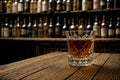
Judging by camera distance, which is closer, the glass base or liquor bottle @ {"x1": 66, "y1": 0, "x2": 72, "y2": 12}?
the glass base

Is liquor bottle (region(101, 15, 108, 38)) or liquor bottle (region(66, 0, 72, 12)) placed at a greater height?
liquor bottle (region(66, 0, 72, 12))

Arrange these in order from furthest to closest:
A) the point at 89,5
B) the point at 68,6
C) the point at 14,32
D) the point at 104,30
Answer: the point at 14,32, the point at 68,6, the point at 89,5, the point at 104,30

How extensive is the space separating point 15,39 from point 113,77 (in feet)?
7.88

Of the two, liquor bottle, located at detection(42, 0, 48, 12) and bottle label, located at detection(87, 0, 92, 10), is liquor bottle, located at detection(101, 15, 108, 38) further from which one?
liquor bottle, located at detection(42, 0, 48, 12)

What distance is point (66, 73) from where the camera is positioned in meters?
0.65

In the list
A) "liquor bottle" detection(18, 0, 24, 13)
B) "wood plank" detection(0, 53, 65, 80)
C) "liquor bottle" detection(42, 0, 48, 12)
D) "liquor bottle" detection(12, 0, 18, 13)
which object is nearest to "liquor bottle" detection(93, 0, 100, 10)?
"liquor bottle" detection(42, 0, 48, 12)

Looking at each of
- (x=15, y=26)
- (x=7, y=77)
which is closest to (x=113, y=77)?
(x=7, y=77)

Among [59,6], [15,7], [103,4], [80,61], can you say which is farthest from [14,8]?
[80,61]

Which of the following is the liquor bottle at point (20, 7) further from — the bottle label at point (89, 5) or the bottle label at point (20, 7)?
the bottle label at point (89, 5)

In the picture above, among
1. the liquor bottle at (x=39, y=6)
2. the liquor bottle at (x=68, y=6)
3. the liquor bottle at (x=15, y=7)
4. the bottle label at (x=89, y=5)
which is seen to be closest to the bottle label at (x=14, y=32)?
the liquor bottle at (x=15, y=7)

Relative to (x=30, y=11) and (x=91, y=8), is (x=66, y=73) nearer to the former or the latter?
(x=91, y=8)

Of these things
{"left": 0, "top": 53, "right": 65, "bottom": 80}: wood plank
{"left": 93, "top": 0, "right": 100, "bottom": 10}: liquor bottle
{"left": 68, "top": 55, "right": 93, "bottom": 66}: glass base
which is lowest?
{"left": 0, "top": 53, "right": 65, "bottom": 80}: wood plank

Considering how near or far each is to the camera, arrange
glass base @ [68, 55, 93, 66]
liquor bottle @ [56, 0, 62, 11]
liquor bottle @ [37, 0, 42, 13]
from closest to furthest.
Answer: glass base @ [68, 55, 93, 66] → liquor bottle @ [56, 0, 62, 11] → liquor bottle @ [37, 0, 42, 13]

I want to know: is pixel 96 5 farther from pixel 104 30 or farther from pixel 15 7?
pixel 15 7
